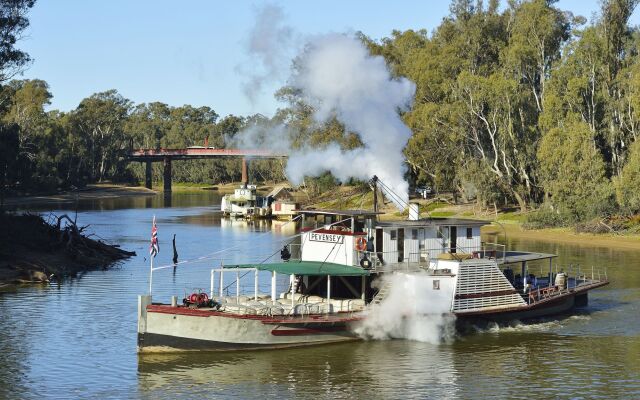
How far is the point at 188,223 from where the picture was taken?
10612 cm

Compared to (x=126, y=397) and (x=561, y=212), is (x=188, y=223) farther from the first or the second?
(x=126, y=397)

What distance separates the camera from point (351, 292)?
40594 mm

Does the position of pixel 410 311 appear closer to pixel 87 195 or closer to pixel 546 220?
pixel 546 220

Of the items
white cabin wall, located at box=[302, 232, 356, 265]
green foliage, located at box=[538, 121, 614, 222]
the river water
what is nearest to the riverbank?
green foliage, located at box=[538, 121, 614, 222]

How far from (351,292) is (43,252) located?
29.7 m

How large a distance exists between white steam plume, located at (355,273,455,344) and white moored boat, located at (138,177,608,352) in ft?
0.19

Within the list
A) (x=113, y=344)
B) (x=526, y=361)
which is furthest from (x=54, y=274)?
(x=526, y=361)

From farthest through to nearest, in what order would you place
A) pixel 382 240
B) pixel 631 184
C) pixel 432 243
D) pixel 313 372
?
pixel 631 184
pixel 432 243
pixel 382 240
pixel 313 372

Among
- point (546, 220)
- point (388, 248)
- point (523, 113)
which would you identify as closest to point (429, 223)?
point (388, 248)

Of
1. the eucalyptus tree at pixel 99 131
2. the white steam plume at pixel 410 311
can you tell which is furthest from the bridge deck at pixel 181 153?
the white steam plume at pixel 410 311

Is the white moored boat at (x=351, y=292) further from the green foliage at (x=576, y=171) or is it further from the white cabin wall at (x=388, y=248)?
the green foliage at (x=576, y=171)

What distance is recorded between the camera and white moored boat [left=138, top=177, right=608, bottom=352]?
118 ft

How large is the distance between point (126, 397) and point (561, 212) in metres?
66.4

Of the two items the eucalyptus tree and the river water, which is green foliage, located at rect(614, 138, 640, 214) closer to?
the river water
